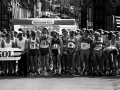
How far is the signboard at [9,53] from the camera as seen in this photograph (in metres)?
16.2

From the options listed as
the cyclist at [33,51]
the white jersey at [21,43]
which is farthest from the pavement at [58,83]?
the white jersey at [21,43]

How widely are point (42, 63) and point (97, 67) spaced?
195cm

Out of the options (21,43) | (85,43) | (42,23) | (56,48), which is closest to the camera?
(56,48)

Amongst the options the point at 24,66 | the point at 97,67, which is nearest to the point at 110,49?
the point at 97,67

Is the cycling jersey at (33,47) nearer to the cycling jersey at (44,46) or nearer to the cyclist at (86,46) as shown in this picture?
the cycling jersey at (44,46)

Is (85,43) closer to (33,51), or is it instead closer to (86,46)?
(86,46)

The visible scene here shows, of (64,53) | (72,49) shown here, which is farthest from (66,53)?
(72,49)

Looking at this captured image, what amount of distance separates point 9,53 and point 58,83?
298 cm

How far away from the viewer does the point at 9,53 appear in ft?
53.5

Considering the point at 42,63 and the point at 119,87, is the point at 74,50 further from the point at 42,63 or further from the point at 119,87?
the point at 119,87

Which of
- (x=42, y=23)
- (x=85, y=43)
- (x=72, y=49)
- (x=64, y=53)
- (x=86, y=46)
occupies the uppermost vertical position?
(x=42, y=23)

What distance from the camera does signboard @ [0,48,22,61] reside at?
53.3 feet

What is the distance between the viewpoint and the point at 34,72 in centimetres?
1631

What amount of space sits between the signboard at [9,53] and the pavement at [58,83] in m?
0.85
